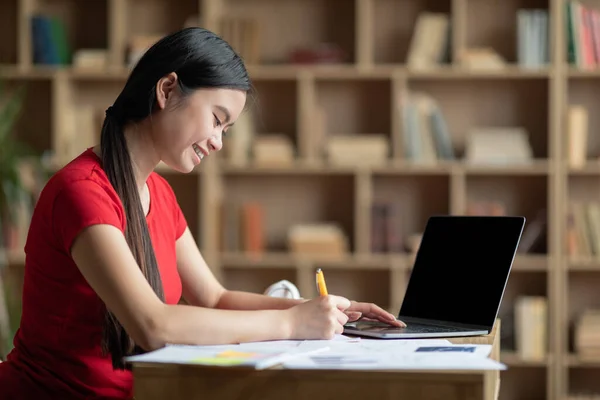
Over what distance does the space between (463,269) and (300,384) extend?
2.09ft

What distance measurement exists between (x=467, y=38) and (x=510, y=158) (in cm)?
64

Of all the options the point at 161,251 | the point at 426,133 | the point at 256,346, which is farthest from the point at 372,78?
the point at 256,346

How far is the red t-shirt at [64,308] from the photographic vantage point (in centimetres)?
153

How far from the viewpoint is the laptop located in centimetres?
170

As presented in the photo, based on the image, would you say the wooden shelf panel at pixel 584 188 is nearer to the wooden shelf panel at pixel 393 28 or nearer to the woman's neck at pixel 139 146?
the wooden shelf panel at pixel 393 28

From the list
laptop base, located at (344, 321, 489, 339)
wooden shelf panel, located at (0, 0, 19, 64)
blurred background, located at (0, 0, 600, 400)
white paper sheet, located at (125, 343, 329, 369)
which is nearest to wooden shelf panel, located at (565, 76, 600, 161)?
blurred background, located at (0, 0, 600, 400)

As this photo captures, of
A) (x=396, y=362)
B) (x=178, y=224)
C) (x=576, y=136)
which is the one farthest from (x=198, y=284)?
(x=576, y=136)

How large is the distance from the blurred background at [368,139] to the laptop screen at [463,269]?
8.06 ft

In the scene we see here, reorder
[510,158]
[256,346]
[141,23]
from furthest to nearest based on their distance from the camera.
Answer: [141,23]
[510,158]
[256,346]

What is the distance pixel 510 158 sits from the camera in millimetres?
4352

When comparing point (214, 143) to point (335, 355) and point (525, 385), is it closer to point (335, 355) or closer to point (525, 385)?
point (335, 355)

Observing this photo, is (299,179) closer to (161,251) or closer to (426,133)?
(426,133)

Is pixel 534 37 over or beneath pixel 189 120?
over

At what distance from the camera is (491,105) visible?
14.9 feet
